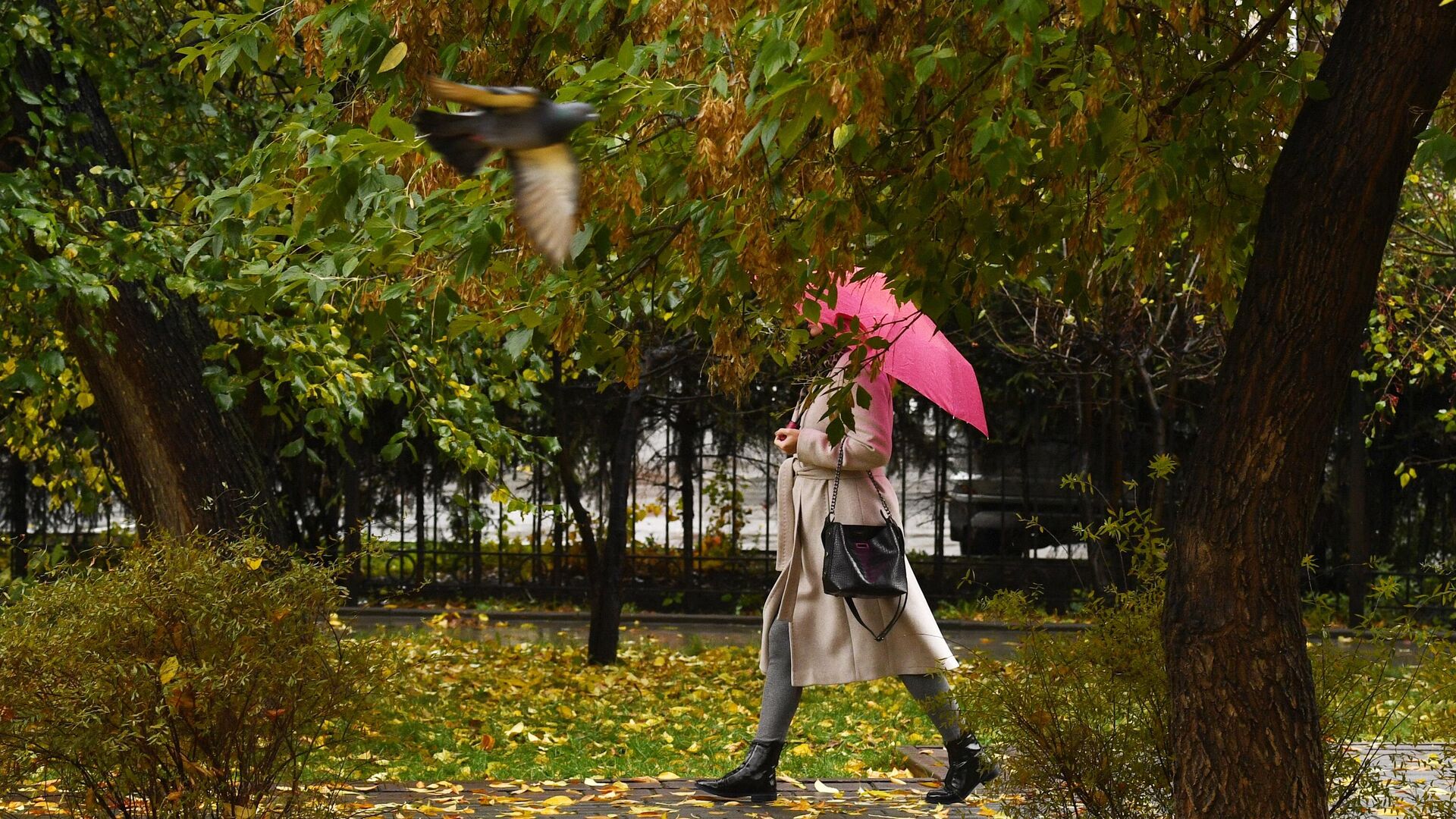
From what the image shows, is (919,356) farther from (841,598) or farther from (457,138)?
(457,138)

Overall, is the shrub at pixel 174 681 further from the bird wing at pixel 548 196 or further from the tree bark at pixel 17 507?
the tree bark at pixel 17 507

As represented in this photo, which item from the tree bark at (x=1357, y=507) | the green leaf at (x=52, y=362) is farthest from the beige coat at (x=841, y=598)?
the tree bark at (x=1357, y=507)

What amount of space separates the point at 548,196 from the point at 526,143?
19 centimetres

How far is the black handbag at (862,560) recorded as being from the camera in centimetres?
588

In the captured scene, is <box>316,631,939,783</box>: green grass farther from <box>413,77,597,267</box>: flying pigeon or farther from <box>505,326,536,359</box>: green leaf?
<box>413,77,597,267</box>: flying pigeon

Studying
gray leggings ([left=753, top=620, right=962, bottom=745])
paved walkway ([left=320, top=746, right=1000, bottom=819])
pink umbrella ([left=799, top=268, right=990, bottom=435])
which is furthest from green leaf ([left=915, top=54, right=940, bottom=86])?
gray leggings ([left=753, top=620, right=962, bottom=745])

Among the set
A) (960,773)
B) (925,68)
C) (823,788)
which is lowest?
(823,788)

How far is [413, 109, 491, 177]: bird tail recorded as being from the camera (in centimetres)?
354

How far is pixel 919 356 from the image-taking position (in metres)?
6.15

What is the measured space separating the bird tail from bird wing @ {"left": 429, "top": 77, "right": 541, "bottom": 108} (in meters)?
0.05

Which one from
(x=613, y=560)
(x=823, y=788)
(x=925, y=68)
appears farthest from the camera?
(x=613, y=560)

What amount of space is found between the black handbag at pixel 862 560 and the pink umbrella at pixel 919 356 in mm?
429

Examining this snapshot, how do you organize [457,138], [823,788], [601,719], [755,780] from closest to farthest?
[457,138] < [755,780] < [823,788] < [601,719]

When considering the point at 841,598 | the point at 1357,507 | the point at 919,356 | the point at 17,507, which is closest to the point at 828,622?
the point at 841,598
